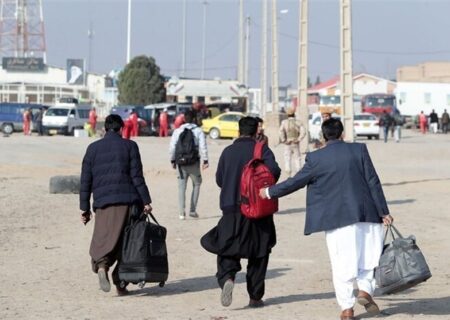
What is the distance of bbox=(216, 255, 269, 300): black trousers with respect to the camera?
9492 millimetres

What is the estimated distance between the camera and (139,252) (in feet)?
33.2

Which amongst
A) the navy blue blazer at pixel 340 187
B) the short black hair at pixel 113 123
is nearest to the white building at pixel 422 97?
the short black hair at pixel 113 123

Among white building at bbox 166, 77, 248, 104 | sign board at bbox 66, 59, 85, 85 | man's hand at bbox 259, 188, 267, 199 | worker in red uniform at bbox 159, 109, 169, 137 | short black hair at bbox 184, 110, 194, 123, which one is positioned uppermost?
sign board at bbox 66, 59, 85, 85

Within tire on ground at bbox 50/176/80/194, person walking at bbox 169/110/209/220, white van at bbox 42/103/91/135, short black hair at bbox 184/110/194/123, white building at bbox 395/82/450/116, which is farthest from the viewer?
white building at bbox 395/82/450/116

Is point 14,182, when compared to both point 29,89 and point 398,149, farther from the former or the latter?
point 29,89

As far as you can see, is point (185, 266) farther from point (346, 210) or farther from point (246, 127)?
point (346, 210)

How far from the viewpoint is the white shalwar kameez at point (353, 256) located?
8.62 meters

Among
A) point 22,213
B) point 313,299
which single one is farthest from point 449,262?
point 22,213

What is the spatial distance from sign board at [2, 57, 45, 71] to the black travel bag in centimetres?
10593

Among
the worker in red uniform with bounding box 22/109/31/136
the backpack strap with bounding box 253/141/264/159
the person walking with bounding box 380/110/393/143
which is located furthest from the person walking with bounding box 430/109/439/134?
the backpack strap with bounding box 253/141/264/159

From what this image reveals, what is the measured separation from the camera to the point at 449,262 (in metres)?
12.9

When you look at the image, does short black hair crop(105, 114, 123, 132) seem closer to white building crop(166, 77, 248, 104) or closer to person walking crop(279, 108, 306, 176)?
person walking crop(279, 108, 306, 176)

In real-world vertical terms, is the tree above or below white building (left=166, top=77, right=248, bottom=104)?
above

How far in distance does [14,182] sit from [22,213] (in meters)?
6.71
